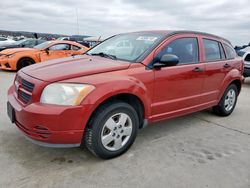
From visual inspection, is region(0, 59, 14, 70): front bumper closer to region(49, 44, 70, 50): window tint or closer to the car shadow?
region(49, 44, 70, 50): window tint

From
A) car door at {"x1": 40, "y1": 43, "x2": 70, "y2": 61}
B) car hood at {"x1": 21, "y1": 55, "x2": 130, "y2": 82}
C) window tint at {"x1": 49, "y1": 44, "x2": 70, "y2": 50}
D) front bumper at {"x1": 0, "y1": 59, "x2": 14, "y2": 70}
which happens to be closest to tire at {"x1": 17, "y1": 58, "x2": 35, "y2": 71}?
front bumper at {"x1": 0, "y1": 59, "x2": 14, "y2": 70}

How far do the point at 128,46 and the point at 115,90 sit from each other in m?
1.14

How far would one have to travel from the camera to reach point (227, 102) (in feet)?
16.3

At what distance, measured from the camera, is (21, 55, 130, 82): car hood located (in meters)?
2.75

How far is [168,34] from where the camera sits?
3.63 m

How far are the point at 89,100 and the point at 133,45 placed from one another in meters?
1.41

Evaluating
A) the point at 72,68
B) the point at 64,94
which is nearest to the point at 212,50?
the point at 72,68

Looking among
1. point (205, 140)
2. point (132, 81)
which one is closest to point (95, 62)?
point (132, 81)

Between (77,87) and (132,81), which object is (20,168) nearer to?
(77,87)

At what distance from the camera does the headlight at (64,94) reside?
2.60 metres

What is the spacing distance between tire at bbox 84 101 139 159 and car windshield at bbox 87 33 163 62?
76 centimetres

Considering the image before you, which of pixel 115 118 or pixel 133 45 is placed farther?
pixel 133 45

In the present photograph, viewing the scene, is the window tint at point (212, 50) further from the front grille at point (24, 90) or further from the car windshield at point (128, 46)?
the front grille at point (24, 90)

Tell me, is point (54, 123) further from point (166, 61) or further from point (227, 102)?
point (227, 102)
